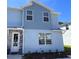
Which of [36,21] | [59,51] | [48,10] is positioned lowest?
[59,51]

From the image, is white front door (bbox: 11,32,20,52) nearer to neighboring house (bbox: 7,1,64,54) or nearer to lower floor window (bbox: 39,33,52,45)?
neighboring house (bbox: 7,1,64,54)

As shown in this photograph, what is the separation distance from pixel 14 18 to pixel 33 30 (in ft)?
4.13

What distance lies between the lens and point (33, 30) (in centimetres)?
929

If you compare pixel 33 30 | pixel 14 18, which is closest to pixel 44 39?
pixel 33 30

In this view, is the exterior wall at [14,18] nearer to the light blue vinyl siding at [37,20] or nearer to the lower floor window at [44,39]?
the light blue vinyl siding at [37,20]

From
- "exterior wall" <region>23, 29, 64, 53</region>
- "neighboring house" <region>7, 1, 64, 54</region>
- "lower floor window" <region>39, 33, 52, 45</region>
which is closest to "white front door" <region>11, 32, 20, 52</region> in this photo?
"neighboring house" <region>7, 1, 64, 54</region>

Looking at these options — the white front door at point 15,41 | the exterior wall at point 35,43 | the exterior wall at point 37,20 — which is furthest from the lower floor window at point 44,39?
the white front door at point 15,41

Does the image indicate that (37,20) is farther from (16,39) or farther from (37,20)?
(16,39)

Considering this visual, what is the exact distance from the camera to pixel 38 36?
9.38m

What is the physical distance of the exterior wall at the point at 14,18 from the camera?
356 inches
